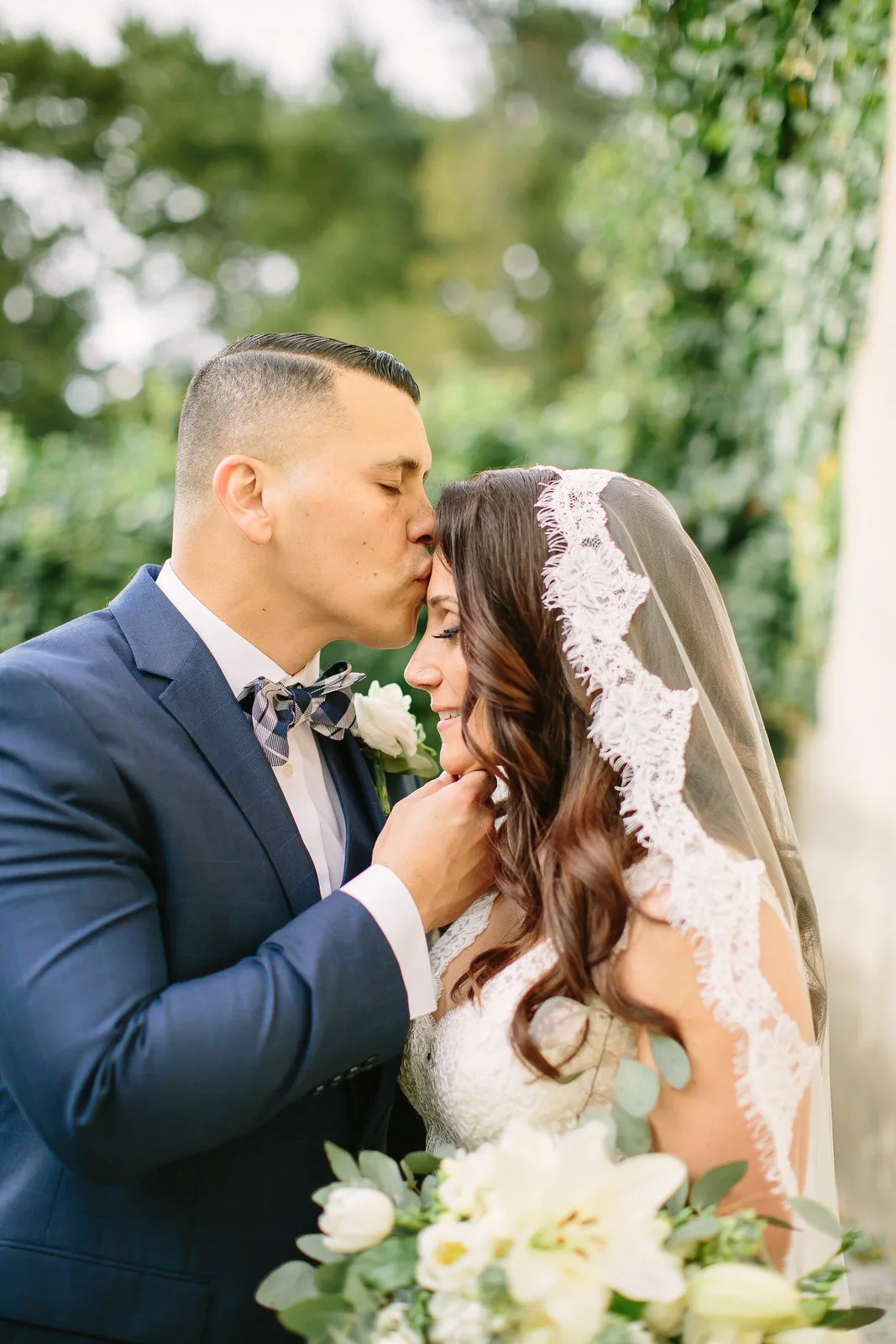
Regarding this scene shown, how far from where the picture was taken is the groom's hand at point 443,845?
6.34 feet

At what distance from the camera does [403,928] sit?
182 centimetres

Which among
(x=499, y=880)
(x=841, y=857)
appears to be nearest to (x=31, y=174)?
(x=841, y=857)

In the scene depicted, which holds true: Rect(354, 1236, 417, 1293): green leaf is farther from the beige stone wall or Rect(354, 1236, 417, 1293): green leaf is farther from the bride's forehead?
the beige stone wall

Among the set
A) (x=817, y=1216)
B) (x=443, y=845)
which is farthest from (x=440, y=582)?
(x=817, y=1216)

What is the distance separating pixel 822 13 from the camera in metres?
4.23

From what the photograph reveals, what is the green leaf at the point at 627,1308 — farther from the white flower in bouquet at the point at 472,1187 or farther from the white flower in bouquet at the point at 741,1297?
the white flower in bouquet at the point at 472,1187

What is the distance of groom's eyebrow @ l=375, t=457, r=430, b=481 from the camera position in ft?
7.63

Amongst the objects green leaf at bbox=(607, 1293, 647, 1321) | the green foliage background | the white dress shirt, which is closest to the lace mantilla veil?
green leaf at bbox=(607, 1293, 647, 1321)

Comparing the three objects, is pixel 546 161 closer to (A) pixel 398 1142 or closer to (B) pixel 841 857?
(B) pixel 841 857

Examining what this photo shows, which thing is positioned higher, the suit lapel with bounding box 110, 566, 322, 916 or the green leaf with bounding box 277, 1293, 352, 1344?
the suit lapel with bounding box 110, 566, 322, 916

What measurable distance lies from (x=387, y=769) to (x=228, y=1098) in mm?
1067

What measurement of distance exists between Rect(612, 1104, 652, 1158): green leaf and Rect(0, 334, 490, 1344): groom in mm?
364

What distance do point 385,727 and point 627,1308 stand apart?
4.34 feet

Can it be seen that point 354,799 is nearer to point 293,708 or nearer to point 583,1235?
point 293,708
